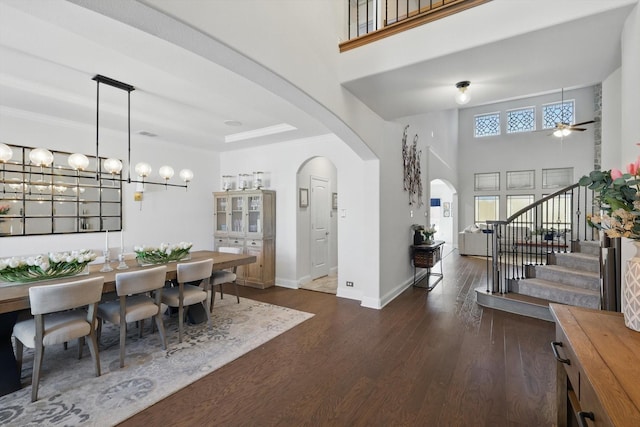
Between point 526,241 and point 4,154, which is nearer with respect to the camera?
point 4,154

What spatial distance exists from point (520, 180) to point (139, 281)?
39.7 feet

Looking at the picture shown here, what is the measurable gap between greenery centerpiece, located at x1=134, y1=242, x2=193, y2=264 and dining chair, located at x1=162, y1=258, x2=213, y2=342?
39 cm

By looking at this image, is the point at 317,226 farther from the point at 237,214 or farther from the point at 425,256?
the point at 425,256

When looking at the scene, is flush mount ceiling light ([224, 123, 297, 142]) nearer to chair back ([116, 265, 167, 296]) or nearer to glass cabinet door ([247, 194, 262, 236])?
glass cabinet door ([247, 194, 262, 236])

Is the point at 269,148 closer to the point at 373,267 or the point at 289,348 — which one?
the point at 373,267

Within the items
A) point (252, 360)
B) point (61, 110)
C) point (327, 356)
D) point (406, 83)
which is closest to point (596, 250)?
point (406, 83)

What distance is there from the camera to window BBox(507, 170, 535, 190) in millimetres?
10438

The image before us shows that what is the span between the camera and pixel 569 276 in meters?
4.11

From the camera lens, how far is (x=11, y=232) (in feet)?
12.5

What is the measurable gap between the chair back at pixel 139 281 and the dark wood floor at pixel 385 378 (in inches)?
41.4

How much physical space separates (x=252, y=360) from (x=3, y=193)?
392 centimetres

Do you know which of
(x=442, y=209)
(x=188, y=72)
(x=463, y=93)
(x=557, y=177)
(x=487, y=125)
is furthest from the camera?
(x=442, y=209)

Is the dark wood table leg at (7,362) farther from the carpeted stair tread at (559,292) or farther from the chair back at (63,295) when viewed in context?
the carpeted stair tread at (559,292)

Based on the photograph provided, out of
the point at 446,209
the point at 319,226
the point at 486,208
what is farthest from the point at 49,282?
the point at 446,209
